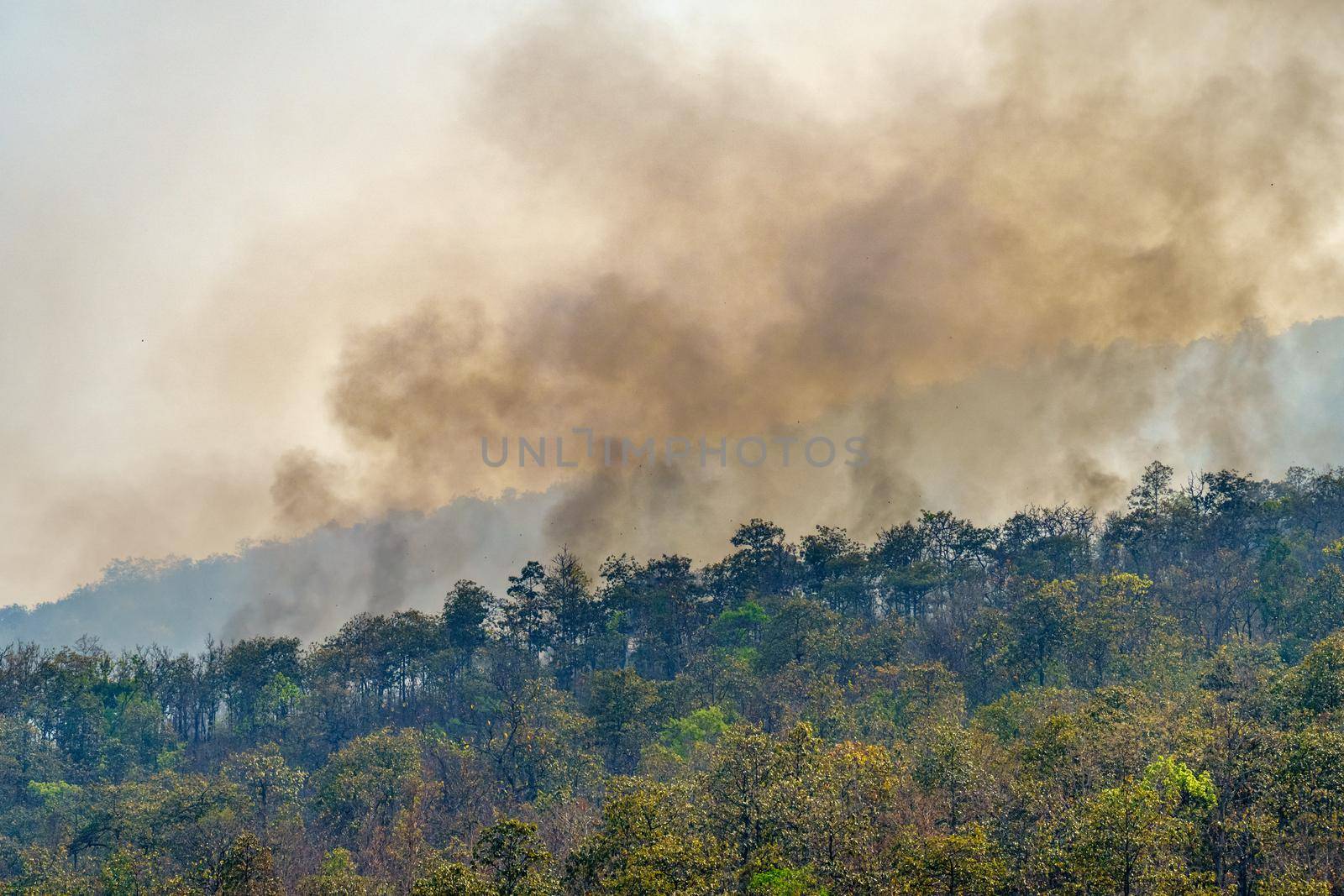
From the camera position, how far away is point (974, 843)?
143ft

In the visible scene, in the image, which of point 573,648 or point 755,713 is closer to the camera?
point 755,713

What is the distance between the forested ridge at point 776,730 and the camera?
45.9 metres

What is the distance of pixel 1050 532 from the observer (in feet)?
403

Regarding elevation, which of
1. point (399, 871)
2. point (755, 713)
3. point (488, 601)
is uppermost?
point (488, 601)

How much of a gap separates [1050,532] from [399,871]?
9081 cm

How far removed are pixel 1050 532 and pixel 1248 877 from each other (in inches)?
3208

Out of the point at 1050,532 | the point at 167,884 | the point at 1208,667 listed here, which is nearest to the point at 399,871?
the point at 167,884

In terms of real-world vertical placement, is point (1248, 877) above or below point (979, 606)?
below

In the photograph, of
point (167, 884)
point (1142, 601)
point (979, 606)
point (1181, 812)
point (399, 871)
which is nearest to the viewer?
point (1181, 812)

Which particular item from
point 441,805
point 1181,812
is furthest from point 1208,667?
point 441,805

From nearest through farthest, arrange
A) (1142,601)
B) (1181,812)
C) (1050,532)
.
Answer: (1181,812), (1142,601), (1050,532)

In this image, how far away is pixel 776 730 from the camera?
8700 cm

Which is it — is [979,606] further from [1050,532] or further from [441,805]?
[441,805]

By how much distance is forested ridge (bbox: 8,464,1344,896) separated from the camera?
45.9 metres
